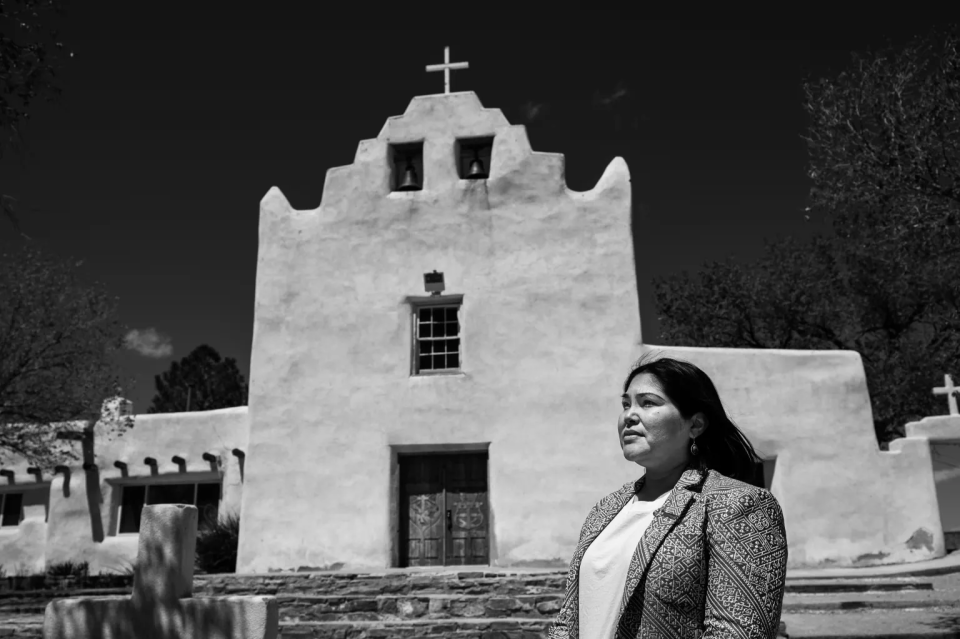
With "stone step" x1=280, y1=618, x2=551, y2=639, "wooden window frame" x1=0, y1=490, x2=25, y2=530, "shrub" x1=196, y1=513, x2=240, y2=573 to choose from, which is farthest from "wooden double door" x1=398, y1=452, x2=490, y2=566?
"wooden window frame" x1=0, y1=490, x2=25, y2=530

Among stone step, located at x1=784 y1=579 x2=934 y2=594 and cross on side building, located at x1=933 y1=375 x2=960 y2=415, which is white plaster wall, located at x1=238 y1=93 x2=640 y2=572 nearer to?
stone step, located at x1=784 y1=579 x2=934 y2=594

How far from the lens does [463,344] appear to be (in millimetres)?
14172

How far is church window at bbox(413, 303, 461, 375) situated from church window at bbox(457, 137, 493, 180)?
2.35 m

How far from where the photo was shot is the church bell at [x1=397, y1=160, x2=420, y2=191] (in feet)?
48.7

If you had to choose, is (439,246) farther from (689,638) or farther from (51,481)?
(689,638)

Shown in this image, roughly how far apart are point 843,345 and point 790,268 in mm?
2910

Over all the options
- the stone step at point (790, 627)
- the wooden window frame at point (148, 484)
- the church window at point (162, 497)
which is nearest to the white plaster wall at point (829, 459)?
the stone step at point (790, 627)

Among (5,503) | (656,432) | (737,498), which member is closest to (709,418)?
(656,432)

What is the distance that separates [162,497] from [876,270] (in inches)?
820

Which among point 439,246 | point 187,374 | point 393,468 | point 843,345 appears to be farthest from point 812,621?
point 187,374

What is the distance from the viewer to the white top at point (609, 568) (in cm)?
244

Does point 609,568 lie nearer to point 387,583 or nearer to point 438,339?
point 387,583

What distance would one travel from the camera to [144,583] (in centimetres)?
Result: 788

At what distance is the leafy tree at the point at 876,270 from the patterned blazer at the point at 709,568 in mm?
7942
